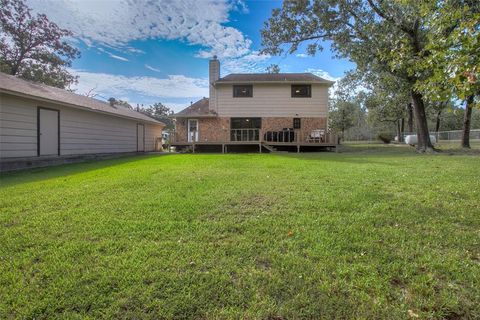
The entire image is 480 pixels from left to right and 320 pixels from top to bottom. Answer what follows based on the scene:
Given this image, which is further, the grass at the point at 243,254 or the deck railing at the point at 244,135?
the deck railing at the point at 244,135

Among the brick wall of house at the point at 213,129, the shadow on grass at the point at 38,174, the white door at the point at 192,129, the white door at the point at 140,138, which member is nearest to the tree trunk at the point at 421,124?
the brick wall of house at the point at 213,129

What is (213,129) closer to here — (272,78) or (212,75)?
(212,75)

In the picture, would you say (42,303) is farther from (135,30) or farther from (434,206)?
(135,30)

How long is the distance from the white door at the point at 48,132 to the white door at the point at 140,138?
271 inches

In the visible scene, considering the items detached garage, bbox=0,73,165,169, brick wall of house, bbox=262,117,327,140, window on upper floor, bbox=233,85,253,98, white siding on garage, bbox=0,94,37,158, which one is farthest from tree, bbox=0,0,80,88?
brick wall of house, bbox=262,117,327,140

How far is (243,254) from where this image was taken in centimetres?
252

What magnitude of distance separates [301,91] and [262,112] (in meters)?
2.94

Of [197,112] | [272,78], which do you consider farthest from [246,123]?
[272,78]

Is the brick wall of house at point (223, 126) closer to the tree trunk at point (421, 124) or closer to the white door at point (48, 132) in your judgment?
the tree trunk at point (421, 124)

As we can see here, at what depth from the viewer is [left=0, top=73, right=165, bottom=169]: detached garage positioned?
8883 mm

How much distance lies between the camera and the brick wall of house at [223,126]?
1647cm

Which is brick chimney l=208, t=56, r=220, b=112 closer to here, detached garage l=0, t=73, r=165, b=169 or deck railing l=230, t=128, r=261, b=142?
deck railing l=230, t=128, r=261, b=142

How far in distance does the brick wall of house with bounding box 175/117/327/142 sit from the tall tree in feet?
14.0

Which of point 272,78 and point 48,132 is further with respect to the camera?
point 272,78
